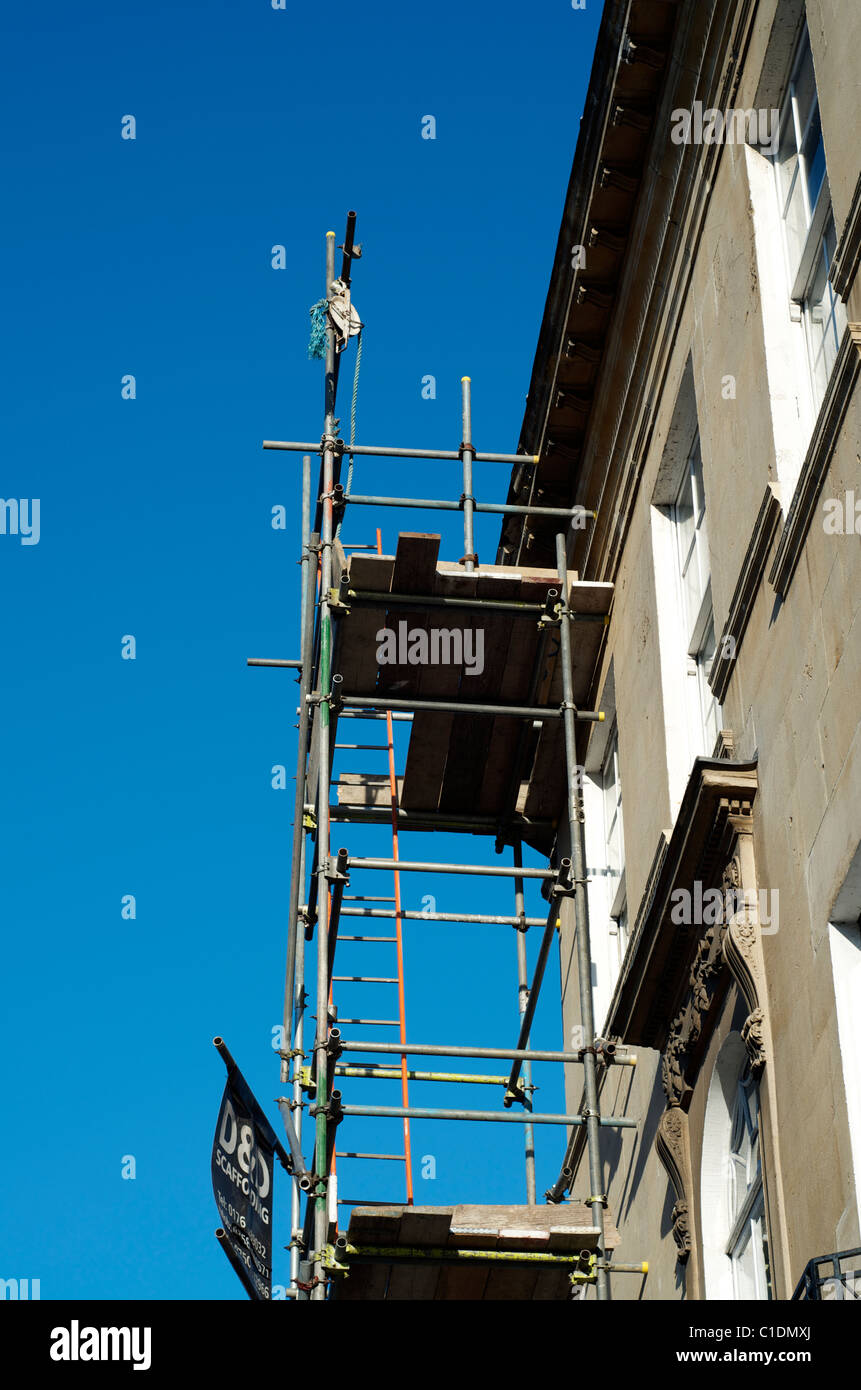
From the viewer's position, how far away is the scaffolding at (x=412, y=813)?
12242mm

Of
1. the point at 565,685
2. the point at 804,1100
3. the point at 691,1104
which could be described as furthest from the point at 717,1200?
the point at 565,685

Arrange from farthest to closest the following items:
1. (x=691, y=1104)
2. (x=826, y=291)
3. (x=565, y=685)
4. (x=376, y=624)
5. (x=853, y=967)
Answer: (x=376, y=624) < (x=565, y=685) < (x=691, y=1104) < (x=826, y=291) < (x=853, y=967)

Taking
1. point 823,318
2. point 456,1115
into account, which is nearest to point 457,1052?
point 456,1115

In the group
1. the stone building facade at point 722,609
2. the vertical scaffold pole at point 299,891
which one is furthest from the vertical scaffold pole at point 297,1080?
the stone building facade at point 722,609

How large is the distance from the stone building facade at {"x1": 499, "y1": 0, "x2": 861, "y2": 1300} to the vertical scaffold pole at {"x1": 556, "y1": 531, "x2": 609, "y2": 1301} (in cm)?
25

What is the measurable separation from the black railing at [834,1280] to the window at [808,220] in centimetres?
506

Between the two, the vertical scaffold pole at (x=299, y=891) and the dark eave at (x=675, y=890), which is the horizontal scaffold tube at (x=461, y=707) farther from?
the dark eave at (x=675, y=890)

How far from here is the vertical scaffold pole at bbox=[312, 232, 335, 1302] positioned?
41.2 ft

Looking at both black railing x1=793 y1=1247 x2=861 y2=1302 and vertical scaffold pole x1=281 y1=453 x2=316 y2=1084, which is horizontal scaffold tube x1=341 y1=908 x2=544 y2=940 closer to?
vertical scaffold pole x1=281 y1=453 x2=316 y2=1084

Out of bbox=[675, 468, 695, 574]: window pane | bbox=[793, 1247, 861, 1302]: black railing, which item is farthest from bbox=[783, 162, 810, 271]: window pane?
bbox=[793, 1247, 861, 1302]: black railing

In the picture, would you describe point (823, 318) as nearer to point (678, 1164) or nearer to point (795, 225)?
point (795, 225)
